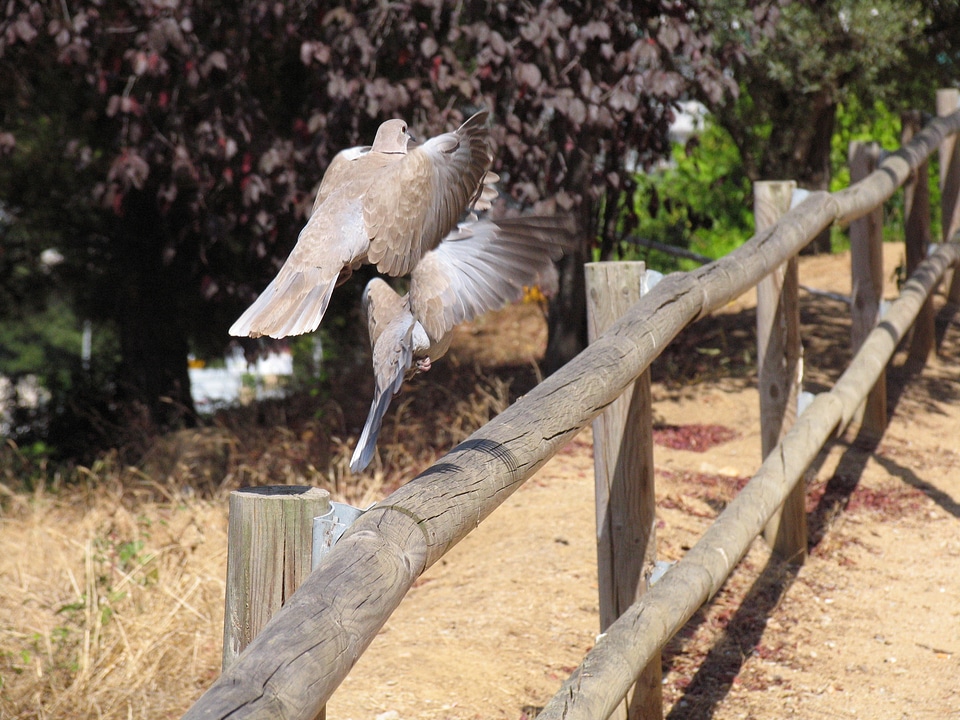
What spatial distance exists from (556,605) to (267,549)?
2.22m

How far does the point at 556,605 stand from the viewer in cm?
352

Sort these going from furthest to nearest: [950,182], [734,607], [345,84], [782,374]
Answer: [950,182] < [345,84] < [782,374] < [734,607]

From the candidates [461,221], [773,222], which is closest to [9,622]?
[461,221]

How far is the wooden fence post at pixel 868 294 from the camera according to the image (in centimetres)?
497

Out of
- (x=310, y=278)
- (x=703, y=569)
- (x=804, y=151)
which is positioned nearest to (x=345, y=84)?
(x=310, y=278)

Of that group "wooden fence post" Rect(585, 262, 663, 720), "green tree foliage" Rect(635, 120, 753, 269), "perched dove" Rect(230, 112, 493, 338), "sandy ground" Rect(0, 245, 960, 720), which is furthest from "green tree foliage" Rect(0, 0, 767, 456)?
"green tree foliage" Rect(635, 120, 753, 269)

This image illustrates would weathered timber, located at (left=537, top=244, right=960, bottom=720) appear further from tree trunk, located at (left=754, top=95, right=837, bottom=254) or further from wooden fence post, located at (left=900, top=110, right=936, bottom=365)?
tree trunk, located at (left=754, top=95, right=837, bottom=254)

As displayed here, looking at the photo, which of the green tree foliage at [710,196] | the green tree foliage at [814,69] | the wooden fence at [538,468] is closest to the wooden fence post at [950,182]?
the green tree foliage at [814,69]

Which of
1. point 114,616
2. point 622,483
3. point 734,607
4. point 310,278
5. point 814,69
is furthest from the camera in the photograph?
point 814,69

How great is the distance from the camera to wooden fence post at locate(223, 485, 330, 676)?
57.1 inches

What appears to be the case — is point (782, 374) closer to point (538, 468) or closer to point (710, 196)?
point (538, 468)

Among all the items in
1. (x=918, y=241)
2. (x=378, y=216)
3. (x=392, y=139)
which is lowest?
(x=918, y=241)

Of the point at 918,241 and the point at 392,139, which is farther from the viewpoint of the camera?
the point at 918,241

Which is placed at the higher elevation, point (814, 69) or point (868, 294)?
point (814, 69)
